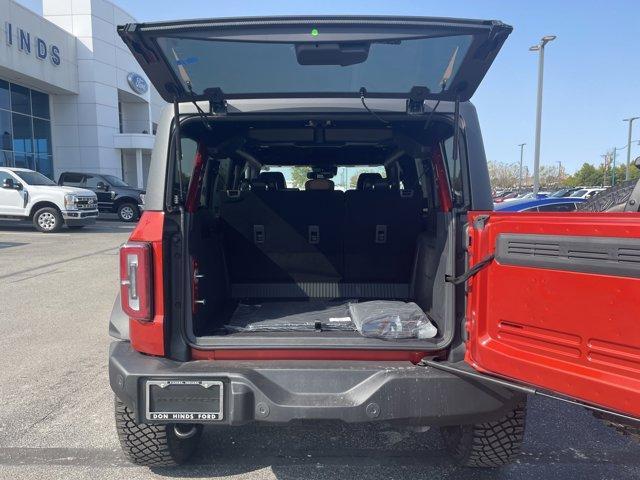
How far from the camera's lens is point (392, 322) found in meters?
2.74

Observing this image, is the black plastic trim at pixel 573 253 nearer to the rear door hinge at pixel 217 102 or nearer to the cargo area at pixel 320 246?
the cargo area at pixel 320 246

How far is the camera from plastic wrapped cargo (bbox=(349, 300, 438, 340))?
261cm

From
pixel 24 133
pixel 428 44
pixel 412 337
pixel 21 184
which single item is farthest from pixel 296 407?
pixel 24 133

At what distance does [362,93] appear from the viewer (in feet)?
8.21

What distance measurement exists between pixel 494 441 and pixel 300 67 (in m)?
2.12

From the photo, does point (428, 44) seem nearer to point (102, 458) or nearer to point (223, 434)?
point (223, 434)

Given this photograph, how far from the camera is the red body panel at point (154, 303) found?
240 centimetres

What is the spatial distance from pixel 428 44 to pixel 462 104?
49cm

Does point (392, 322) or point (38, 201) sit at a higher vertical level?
point (38, 201)

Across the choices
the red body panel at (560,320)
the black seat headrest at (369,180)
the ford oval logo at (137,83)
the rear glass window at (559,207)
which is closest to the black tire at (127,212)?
the ford oval logo at (137,83)

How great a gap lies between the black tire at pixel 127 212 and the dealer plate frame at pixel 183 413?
18235 millimetres

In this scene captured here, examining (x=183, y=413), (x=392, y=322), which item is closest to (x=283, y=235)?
(x=392, y=322)

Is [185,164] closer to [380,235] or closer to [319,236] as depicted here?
[319,236]

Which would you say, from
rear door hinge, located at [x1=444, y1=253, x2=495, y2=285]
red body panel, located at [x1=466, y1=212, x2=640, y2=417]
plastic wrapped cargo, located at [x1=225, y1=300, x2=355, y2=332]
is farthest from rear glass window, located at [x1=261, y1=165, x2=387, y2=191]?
red body panel, located at [x1=466, y1=212, x2=640, y2=417]
